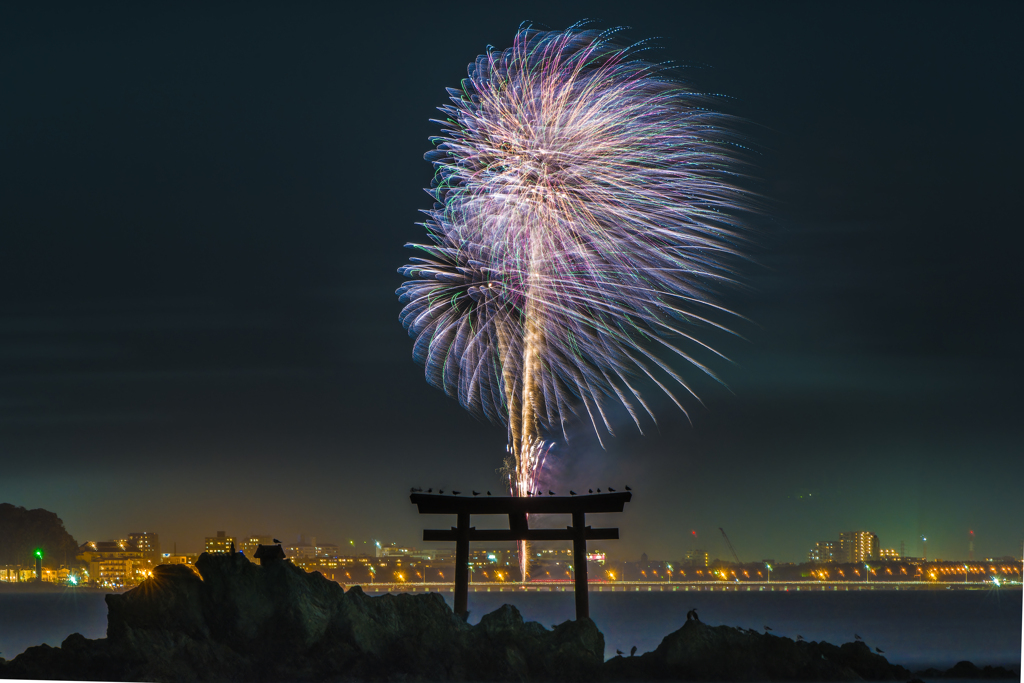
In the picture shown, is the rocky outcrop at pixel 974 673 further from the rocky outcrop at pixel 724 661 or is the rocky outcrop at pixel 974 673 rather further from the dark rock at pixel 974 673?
the rocky outcrop at pixel 724 661

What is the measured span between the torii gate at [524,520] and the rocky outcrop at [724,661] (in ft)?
5.02

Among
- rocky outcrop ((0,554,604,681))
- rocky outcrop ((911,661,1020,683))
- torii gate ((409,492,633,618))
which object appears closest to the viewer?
rocky outcrop ((0,554,604,681))

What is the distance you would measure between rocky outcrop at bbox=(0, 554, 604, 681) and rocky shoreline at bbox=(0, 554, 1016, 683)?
2 cm

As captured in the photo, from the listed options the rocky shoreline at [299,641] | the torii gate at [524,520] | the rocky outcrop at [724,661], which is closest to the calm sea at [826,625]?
the rocky outcrop at [724,661]

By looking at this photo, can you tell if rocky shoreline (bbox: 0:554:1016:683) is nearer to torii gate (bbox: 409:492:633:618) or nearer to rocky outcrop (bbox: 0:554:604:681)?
rocky outcrop (bbox: 0:554:604:681)

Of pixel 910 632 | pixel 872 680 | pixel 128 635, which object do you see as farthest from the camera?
pixel 910 632

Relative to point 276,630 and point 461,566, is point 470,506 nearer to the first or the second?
point 461,566

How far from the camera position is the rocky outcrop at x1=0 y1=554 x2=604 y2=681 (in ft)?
61.5

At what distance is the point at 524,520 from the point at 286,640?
203 inches

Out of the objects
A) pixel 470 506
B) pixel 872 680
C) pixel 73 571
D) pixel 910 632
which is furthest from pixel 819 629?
pixel 73 571

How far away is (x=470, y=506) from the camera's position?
20734 mm

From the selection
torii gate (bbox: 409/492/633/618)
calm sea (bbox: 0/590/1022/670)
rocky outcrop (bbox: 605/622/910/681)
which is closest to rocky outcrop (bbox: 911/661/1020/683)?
rocky outcrop (bbox: 605/622/910/681)

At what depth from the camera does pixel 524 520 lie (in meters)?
21.0

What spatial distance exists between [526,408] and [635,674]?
7660 millimetres
